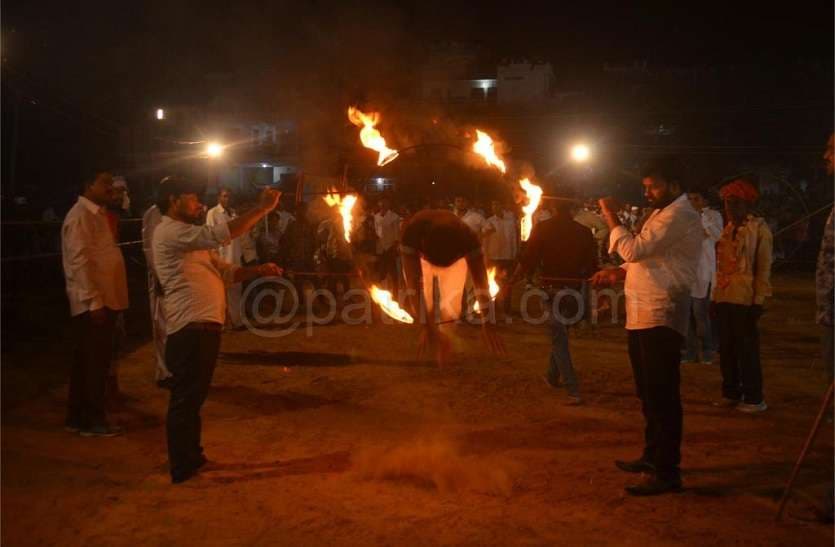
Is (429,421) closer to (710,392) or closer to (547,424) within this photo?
(547,424)

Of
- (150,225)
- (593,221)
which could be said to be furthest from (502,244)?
(150,225)

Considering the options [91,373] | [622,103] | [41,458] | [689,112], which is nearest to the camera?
[41,458]

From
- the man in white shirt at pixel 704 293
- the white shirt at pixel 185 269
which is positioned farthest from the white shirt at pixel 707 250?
the white shirt at pixel 185 269

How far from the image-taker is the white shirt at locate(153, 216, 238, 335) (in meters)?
5.17

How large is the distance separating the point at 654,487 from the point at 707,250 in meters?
4.49

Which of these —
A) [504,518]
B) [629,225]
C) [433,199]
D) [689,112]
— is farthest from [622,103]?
[504,518]

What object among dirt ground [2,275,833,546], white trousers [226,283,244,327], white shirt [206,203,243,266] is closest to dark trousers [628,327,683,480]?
dirt ground [2,275,833,546]

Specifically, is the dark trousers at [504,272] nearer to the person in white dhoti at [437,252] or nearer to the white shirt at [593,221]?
the white shirt at [593,221]

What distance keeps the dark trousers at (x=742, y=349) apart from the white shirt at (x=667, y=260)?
7.29 feet

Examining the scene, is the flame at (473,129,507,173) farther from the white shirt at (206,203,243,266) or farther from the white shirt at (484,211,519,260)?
the white shirt at (484,211,519,260)

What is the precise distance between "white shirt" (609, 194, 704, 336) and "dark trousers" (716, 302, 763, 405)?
2.22 meters

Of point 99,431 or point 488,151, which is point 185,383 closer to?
point 99,431

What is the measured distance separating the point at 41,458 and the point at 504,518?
12.2ft

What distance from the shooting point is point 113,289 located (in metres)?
6.30
